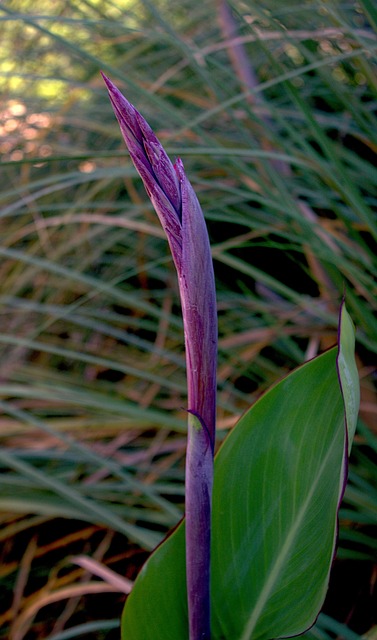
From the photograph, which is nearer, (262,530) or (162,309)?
(262,530)

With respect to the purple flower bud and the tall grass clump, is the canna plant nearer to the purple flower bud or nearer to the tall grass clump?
the purple flower bud

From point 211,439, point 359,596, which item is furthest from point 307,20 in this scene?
point 211,439

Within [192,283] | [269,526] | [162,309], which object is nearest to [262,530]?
[269,526]

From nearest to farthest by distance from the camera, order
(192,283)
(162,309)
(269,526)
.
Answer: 1. (192,283)
2. (269,526)
3. (162,309)

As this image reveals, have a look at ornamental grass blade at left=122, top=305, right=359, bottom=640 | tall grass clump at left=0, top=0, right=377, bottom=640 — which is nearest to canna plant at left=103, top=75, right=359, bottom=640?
ornamental grass blade at left=122, top=305, right=359, bottom=640

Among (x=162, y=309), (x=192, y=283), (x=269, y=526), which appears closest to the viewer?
(x=192, y=283)

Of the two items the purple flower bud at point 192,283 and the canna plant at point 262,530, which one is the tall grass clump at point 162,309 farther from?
the purple flower bud at point 192,283

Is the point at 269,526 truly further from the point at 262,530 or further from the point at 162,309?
the point at 162,309
